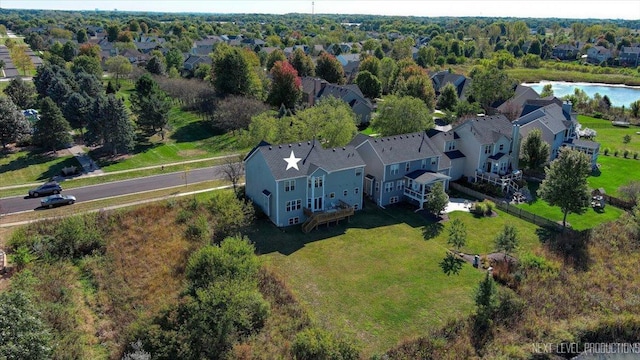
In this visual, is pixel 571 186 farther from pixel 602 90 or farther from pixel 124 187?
pixel 602 90

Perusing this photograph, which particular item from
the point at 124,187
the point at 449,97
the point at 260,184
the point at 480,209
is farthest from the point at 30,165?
the point at 449,97

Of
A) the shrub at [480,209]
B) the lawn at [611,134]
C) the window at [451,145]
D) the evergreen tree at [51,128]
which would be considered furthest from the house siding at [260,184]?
the lawn at [611,134]

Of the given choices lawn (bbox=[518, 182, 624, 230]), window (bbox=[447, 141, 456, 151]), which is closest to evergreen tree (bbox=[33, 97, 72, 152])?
window (bbox=[447, 141, 456, 151])

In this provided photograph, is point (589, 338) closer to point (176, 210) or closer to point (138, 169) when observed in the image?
point (176, 210)

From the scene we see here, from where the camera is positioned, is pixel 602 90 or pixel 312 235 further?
pixel 602 90

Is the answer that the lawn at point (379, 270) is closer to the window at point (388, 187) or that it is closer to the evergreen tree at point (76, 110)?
the window at point (388, 187)

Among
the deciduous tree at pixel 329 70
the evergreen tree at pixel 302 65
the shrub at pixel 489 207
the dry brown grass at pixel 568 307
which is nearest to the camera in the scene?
the dry brown grass at pixel 568 307

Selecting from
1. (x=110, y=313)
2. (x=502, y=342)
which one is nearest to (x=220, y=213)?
(x=110, y=313)

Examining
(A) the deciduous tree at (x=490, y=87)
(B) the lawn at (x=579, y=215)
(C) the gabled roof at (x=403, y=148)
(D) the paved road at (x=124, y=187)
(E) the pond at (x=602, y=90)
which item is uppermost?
(A) the deciduous tree at (x=490, y=87)
